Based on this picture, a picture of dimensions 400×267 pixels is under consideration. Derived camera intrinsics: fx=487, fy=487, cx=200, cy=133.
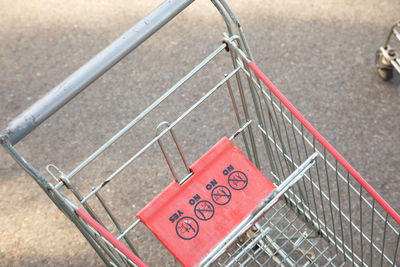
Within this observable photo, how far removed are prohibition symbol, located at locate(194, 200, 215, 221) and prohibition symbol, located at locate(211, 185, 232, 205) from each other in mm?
26

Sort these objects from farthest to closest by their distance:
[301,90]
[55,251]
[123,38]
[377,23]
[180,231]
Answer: [377,23], [301,90], [55,251], [180,231], [123,38]

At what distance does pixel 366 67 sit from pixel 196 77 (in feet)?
2.87

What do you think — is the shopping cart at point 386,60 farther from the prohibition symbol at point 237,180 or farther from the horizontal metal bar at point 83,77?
the horizontal metal bar at point 83,77

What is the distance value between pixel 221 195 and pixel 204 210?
68mm

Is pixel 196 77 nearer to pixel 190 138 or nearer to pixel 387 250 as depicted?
pixel 190 138

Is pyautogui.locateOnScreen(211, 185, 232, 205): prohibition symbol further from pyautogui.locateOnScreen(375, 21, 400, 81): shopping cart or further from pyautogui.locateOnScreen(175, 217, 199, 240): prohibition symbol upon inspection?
pyautogui.locateOnScreen(375, 21, 400, 81): shopping cart

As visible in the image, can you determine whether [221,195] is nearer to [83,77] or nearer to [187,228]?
[187,228]

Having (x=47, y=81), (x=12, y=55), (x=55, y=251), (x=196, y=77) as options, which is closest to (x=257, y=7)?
(x=196, y=77)

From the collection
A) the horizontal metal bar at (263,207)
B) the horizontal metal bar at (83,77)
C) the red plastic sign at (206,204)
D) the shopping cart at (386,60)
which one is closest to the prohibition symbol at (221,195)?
the red plastic sign at (206,204)

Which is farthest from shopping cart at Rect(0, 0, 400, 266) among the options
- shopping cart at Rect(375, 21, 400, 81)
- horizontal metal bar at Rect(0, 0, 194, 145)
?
shopping cart at Rect(375, 21, 400, 81)

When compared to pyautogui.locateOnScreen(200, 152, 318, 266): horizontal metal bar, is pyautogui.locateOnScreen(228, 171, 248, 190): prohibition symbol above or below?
above

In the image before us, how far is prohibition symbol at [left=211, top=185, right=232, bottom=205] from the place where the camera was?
4.75 ft

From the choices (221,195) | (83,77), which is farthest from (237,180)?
(83,77)

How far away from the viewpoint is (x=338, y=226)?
→ 2049 millimetres
